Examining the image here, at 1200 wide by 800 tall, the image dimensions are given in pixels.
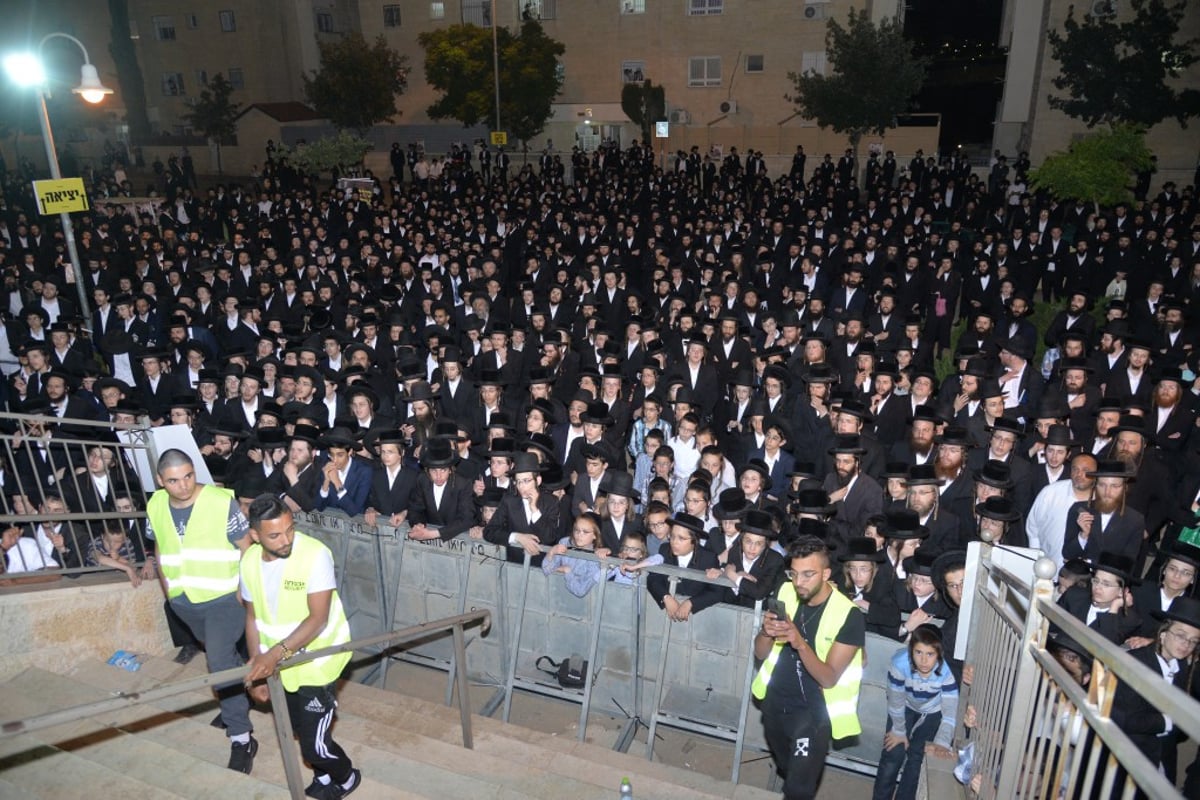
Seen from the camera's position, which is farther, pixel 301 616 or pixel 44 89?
pixel 44 89

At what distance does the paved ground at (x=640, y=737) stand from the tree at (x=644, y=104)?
33819mm

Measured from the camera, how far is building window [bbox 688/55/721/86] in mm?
39156

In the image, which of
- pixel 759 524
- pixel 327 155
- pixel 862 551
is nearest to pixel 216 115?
pixel 327 155

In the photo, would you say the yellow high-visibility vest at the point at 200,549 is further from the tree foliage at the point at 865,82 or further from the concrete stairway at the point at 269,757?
the tree foliage at the point at 865,82

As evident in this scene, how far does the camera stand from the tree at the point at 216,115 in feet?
138

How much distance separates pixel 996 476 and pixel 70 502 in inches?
318

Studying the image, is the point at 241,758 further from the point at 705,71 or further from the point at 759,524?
the point at 705,71

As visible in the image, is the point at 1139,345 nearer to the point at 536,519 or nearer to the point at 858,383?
the point at 858,383

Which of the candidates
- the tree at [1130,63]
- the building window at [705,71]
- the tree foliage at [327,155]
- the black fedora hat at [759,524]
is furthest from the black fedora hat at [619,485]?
the building window at [705,71]

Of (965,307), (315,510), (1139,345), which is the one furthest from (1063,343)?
(315,510)

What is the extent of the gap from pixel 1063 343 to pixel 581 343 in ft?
20.7

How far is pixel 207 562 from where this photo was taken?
16.8 feet

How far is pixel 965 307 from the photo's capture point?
14.8 metres

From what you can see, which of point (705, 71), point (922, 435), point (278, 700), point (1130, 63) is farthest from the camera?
point (705, 71)
